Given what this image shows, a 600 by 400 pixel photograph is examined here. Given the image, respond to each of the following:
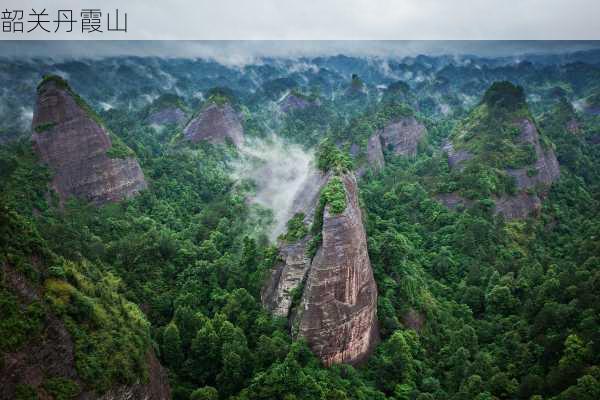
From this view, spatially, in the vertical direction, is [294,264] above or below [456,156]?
below

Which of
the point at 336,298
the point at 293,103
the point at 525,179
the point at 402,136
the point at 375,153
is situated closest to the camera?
the point at 336,298

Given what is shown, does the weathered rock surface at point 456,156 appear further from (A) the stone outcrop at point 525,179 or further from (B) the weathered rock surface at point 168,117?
(B) the weathered rock surface at point 168,117

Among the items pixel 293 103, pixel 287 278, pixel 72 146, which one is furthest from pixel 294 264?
pixel 293 103

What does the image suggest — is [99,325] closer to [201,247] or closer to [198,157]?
[201,247]

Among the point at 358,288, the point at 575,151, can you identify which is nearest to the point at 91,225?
the point at 358,288

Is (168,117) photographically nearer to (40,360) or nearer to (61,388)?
(40,360)

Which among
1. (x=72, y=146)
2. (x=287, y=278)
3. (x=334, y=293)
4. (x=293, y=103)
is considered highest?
(x=293, y=103)

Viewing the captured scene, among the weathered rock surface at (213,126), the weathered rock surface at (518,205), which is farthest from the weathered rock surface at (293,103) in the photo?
the weathered rock surface at (518,205)
